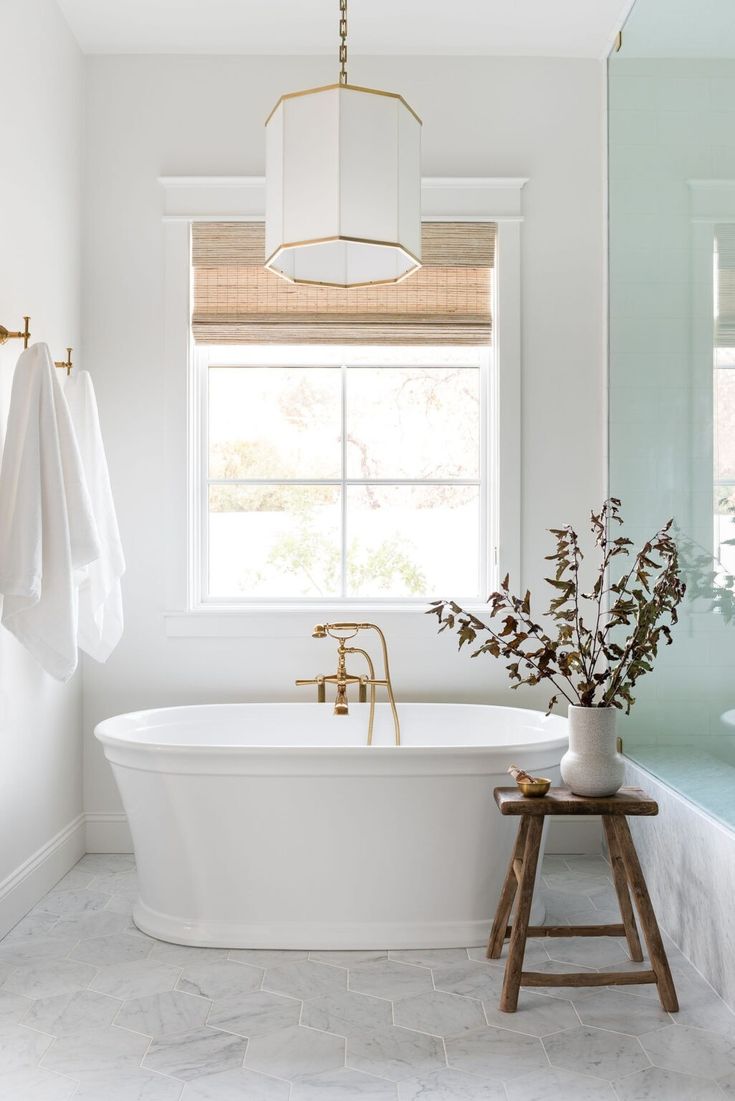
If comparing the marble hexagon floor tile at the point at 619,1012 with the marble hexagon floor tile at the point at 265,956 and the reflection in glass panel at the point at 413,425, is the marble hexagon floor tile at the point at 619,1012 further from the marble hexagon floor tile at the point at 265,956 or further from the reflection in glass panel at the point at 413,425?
the reflection in glass panel at the point at 413,425

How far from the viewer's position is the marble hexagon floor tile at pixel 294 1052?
206cm

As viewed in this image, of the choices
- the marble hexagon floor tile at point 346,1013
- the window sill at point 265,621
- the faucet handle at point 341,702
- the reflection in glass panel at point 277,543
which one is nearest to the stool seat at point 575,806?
the marble hexagon floor tile at point 346,1013

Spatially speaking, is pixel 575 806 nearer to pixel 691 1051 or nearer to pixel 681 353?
pixel 691 1051

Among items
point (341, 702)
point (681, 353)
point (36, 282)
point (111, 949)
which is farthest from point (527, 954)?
point (36, 282)

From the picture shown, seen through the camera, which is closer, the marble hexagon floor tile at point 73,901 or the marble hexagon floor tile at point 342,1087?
the marble hexagon floor tile at point 342,1087

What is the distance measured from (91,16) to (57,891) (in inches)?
120

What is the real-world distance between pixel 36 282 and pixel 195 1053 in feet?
7.64

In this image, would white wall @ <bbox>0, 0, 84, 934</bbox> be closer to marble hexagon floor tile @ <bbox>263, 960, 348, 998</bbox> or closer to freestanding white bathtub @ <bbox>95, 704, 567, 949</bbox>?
freestanding white bathtub @ <bbox>95, 704, 567, 949</bbox>

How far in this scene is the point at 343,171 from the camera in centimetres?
219

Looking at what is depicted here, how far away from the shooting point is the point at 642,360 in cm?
323

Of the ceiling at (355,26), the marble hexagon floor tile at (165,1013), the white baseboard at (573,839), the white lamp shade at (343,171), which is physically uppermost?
the ceiling at (355,26)

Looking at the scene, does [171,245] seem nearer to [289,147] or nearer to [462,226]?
[462,226]

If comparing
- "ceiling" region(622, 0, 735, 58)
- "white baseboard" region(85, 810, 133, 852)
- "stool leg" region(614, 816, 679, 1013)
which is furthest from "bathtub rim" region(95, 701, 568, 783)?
"ceiling" region(622, 0, 735, 58)

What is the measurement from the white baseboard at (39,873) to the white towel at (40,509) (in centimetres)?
69
